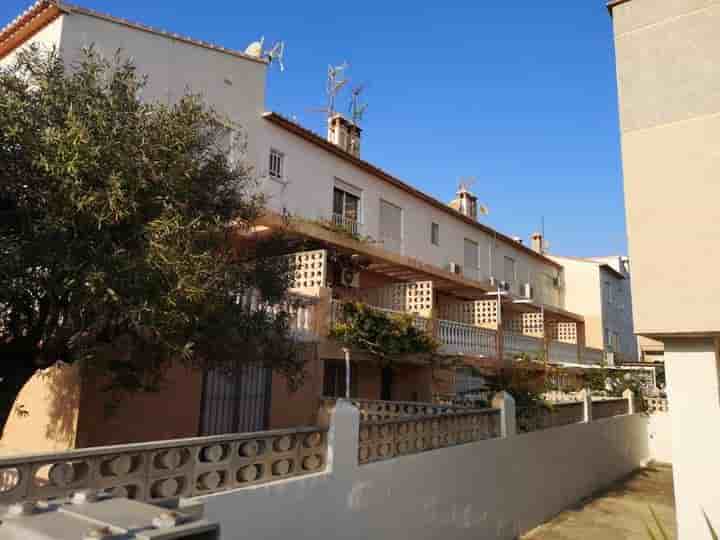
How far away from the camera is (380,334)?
1283 centimetres

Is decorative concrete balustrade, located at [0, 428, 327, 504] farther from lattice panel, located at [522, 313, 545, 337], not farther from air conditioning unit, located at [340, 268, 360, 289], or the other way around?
lattice panel, located at [522, 313, 545, 337]

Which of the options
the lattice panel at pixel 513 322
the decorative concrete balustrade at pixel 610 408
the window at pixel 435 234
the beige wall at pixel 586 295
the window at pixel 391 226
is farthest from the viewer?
the beige wall at pixel 586 295

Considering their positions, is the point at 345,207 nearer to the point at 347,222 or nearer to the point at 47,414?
the point at 347,222

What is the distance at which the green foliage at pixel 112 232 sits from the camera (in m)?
4.73

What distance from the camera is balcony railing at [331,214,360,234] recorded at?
1705 cm

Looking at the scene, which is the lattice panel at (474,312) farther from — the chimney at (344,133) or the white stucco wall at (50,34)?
the white stucco wall at (50,34)

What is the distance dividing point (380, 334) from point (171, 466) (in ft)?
27.0

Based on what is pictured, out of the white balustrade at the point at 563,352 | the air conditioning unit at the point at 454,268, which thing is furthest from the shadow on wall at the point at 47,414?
the white balustrade at the point at 563,352

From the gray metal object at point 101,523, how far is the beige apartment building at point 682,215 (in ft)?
19.4

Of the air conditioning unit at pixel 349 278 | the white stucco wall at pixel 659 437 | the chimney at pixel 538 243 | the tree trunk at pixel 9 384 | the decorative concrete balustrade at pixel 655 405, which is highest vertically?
the chimney at pixel 538 243

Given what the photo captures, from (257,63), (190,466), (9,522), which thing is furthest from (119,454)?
(257,63)

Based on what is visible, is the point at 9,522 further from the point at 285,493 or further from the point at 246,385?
the point at 246,385

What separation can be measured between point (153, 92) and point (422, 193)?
10.9 metres

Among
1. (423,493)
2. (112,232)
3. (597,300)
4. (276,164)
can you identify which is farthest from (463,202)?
(112,232)
